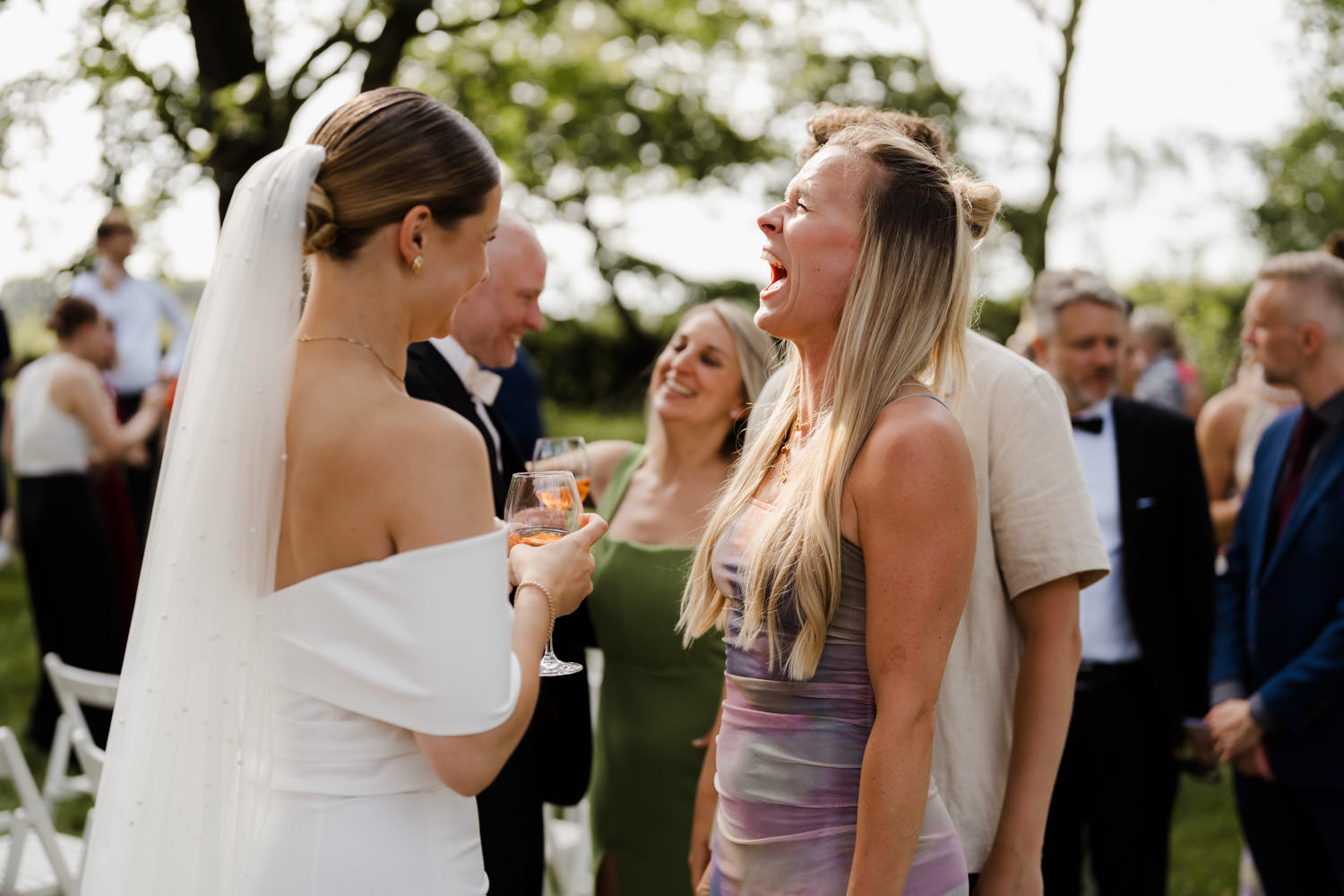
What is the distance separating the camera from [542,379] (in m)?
→ 18.0

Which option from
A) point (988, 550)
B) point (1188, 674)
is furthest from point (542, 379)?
point (988, 550)

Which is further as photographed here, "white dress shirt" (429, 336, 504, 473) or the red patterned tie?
the red patterned tie

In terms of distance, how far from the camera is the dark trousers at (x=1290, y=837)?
3.63 m

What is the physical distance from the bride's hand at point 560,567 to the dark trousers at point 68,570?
619 centimetres

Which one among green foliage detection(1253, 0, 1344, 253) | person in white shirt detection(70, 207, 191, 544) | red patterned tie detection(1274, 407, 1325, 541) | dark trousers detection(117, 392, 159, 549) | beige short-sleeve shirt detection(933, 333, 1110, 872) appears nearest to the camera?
beige short-sleeve shirt detection(933, 333, 1110, 872)

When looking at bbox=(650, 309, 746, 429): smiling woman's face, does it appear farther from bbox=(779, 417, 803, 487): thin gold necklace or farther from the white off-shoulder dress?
the white off-shoulder dress

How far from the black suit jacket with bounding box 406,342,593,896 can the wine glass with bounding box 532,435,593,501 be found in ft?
0.42

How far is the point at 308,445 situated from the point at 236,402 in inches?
6.4

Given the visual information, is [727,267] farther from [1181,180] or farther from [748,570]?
[748,570]

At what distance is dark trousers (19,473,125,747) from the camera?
7.18 metres

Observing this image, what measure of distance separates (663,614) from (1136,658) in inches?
67.8

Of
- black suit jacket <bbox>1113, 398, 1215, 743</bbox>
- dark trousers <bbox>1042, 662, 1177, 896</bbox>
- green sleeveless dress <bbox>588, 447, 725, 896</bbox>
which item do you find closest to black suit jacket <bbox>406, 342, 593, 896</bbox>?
green sleeveless dress <bbox>588, 447, 725, 896</bbox>

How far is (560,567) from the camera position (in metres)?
2.00

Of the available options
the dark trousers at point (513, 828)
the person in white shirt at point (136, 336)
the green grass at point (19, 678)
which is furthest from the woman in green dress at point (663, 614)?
the person in white shirt at point (136, 336)
